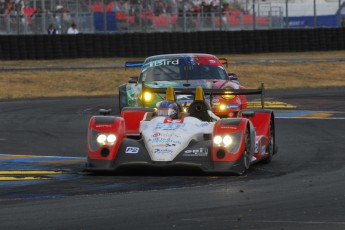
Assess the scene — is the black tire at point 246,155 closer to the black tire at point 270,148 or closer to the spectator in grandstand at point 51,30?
the black tire at point 270,148

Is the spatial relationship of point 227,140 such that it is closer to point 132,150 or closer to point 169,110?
point 169,110

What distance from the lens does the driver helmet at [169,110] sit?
12.3 meters

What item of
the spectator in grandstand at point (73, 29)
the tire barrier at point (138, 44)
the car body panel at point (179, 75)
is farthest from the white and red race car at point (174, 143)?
the spectator in grandstand at point (73, 29)

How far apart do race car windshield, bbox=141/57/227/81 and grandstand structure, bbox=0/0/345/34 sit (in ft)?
55.4

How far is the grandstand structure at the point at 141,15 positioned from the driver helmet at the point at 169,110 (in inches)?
945

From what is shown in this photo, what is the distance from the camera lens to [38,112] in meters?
22.6

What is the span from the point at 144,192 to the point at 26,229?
237 cm

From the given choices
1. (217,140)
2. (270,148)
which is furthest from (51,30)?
(217,140)

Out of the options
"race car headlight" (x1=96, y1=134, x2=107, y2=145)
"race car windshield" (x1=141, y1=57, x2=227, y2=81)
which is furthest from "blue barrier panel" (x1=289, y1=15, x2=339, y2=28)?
"race car headlight" (x1=96, y1=134, x2=107, y2=145)

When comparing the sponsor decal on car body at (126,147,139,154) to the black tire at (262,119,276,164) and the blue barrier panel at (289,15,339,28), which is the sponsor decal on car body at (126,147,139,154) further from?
the blue barrier panel at (289,15,339,28)

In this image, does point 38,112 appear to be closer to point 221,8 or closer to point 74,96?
point 74,96

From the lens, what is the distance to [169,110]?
12305 mm

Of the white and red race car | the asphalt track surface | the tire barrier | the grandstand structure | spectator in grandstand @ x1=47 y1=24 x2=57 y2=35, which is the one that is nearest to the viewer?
the asphalt track surface

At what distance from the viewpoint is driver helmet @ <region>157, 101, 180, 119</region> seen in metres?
12.3
